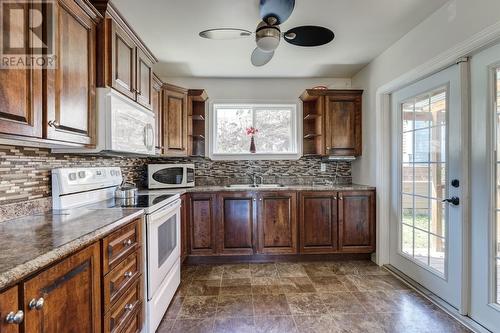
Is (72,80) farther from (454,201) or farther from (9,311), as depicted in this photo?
(454,201)

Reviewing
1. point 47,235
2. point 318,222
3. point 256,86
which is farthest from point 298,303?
point 256,86

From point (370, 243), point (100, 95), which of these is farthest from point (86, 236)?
point (370, 243)

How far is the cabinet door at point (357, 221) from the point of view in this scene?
307cm

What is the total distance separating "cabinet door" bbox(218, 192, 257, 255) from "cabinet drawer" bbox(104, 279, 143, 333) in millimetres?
1450

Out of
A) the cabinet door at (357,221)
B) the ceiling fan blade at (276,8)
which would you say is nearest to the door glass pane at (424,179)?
the cabinet door at (357,221)

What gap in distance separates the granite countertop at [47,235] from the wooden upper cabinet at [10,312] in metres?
0.03

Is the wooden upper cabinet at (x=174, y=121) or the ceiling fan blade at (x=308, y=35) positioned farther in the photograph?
the wooden upper cabinet at (x=174, y=121)

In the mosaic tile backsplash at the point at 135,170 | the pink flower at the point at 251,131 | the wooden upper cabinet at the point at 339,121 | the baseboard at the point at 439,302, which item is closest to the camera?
the mosaic tile backsplash at the point at 135,170

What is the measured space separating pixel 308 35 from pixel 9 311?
224cm

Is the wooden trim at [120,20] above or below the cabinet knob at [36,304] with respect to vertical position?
above

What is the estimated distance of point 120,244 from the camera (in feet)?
4.52

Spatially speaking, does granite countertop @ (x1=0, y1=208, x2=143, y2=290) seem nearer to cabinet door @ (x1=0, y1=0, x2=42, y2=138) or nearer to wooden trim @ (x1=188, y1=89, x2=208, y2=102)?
cabinet door @ (x1=0, y1=0, x2=42, y2=138)

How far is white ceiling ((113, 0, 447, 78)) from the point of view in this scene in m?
2.00

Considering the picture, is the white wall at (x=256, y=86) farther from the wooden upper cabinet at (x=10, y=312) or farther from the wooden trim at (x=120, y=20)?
the wooden upper cabinet at (x=10, y=312)
